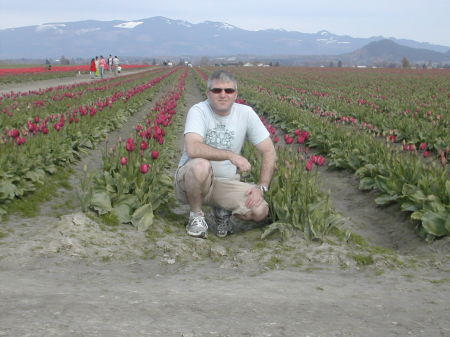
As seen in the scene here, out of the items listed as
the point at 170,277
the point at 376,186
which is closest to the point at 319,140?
the point at 376,186

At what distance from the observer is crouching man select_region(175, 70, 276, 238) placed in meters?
5.04

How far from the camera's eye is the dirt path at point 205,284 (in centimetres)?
303

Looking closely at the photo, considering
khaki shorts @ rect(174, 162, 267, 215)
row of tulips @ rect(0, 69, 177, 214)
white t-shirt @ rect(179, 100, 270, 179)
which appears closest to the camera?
white t-shirt @ rect(179, 100, 270, 179)

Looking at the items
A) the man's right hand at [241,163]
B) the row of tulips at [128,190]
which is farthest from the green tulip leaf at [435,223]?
the row of tulips at [128,190]

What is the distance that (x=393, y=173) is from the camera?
688 centimetres

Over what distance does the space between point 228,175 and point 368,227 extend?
82.8 inches

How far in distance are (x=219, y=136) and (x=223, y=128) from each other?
95mm

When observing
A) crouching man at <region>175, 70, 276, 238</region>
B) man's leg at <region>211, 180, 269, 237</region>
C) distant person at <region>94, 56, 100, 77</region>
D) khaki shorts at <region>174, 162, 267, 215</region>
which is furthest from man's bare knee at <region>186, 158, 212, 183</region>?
distant person at <region>94, 56, 100, 77</region>

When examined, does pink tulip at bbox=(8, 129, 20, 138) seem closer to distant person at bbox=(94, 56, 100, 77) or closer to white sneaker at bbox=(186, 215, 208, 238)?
white sneaker at bbox=(186, 215, 208, 238)

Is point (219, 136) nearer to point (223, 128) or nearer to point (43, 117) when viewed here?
point (223, 128)

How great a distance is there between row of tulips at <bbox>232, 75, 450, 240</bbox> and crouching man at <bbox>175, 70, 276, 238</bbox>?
5.95ft

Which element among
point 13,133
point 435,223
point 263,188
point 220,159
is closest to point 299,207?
point 263,188

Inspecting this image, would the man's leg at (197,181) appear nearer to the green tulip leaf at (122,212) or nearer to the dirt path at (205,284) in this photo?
the dirt path at (205,284)

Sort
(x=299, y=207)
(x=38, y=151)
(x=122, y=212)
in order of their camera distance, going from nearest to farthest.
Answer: (x=299, y=207) → (x=122, y=212) → (x=38, y=151)
